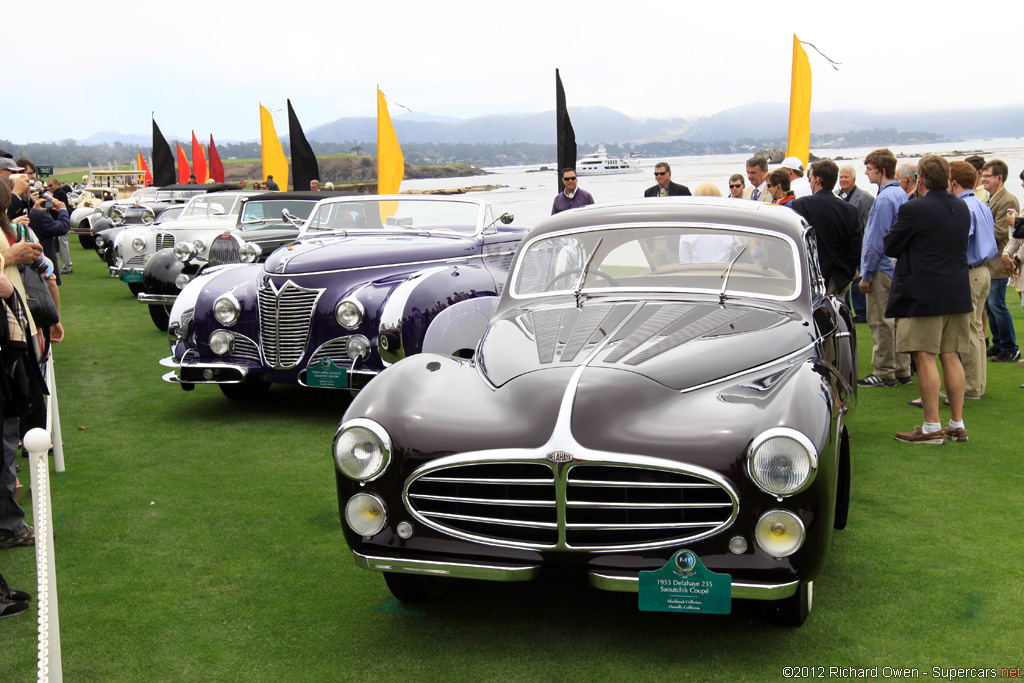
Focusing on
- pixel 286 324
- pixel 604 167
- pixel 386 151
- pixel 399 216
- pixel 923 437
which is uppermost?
pixel 604 167

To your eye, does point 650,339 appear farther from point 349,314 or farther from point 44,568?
point 349,314

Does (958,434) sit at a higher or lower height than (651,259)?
lower

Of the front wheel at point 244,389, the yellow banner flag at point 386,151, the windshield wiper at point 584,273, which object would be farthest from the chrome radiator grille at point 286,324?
the yellow banner flag at point 386,151

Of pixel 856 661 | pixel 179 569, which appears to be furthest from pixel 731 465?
pixel 179 569

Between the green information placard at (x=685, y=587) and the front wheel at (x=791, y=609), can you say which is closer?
the green information placard at (x=685, y=587)

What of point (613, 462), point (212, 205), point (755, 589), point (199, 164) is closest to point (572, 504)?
point (613, 462)

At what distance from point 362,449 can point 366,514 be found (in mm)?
255

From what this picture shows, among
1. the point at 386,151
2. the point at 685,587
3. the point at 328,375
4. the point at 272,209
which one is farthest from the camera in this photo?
the point at 386,151

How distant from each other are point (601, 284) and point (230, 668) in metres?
2.58

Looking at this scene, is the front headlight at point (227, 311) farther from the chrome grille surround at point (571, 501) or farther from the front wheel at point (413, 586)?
the chrome grille surround at point (571, 501)

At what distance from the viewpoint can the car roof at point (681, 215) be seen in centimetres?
502

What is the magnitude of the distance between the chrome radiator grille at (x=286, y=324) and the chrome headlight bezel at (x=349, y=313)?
0.27 metres

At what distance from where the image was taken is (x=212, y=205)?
54.6 ft

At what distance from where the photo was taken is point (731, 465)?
324 centimetres
